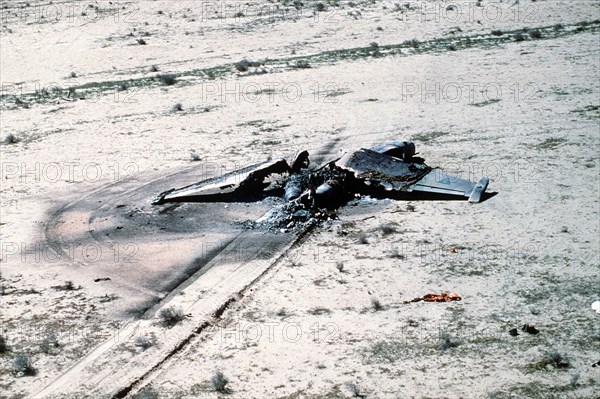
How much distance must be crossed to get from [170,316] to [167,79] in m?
17.9

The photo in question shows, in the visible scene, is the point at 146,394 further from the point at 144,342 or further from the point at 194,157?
the point at 194,157

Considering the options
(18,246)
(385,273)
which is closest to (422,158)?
(385,273)

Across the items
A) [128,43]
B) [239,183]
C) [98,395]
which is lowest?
[98,395]

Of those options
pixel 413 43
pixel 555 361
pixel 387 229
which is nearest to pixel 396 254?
pixel 387 229

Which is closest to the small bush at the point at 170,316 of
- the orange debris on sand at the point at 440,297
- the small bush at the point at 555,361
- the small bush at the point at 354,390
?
the small bush at the point at 354,390

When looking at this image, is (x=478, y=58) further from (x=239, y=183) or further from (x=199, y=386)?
(x=199, y=386)

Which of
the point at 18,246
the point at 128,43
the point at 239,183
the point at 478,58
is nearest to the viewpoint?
the point at 18,246

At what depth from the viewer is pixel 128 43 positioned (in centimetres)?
3716

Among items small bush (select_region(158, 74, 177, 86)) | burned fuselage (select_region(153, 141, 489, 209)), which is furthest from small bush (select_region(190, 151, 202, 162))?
small bush (select_region(158, 74, 177, 86))

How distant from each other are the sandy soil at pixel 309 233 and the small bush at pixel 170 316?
0.12m

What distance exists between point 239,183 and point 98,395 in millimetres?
8288

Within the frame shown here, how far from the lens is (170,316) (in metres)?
14.1

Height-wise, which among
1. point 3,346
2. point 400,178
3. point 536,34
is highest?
point 536,34

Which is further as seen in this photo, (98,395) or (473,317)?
(473,317)
